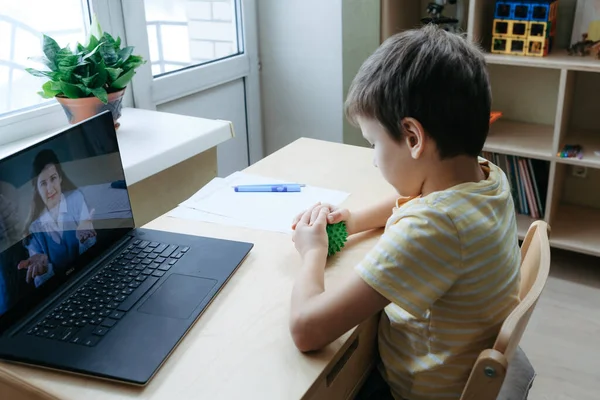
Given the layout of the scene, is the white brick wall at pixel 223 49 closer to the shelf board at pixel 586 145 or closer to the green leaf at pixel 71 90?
the green leaf at pixel 71 90

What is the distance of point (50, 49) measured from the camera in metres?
1.56

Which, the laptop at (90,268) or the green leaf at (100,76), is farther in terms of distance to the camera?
the green leaf at (100,76)

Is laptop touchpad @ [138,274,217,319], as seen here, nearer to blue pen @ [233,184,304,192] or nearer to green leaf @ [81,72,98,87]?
blue pen @ [233,184,304,192]

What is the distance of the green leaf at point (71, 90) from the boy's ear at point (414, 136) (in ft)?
3.43

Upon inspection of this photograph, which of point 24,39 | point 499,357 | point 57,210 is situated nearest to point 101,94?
point 24,39

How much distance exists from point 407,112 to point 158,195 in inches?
38.9

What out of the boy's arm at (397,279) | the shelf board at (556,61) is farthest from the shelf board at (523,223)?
the boy's arm at (397,279)

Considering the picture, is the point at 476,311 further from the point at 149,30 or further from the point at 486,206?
the point at 149,30

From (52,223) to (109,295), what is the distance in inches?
5.7

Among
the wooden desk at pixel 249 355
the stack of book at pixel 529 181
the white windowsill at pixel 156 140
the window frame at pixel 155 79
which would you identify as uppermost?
the window frame at pixel 155 79

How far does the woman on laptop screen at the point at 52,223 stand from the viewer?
887 millimetres

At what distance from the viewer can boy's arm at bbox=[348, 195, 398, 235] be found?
1146 millimetres

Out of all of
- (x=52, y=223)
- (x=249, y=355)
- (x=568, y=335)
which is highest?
(x=52, y=223)

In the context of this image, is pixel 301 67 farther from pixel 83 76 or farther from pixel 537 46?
pixel 83 76
